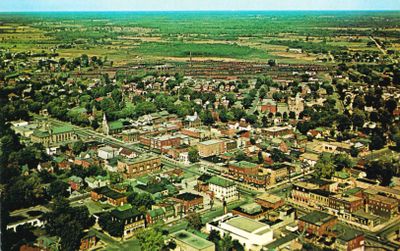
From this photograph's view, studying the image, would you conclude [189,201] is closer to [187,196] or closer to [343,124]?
[187,196]

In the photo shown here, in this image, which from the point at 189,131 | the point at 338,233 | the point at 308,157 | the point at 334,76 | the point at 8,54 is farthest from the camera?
the point at 8,54

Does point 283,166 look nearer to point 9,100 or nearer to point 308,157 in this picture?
point 308,157

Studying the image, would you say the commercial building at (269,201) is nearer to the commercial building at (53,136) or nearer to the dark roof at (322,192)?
the dark roof at (322,192)

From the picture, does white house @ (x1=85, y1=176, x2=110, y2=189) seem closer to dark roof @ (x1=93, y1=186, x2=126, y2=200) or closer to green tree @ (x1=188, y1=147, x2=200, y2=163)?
dark roof @ (x1=93, y1=186, x2=126, y2=200)

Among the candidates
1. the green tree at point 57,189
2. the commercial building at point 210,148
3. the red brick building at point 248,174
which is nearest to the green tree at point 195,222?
the red brick building at point 248,174

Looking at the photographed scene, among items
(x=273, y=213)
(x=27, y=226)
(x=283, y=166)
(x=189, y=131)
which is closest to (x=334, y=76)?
(x=189, y=131)

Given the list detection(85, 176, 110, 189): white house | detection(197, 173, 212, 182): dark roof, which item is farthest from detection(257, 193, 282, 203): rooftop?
detection(85, 176, 110, 189): white house
